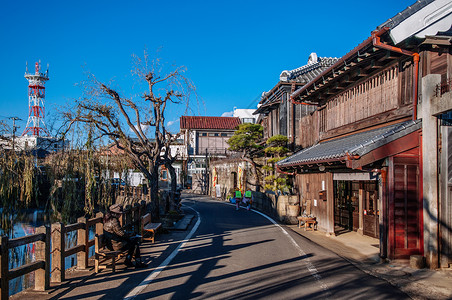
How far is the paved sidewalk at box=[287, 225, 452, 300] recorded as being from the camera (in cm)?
664

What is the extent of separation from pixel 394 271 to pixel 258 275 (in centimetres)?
337

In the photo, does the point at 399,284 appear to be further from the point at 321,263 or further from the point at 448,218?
the point at 448,218

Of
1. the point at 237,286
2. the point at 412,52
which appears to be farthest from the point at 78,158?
the point at 412,52

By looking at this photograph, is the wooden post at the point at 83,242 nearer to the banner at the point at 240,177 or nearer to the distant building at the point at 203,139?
the banner at the point at 240,177

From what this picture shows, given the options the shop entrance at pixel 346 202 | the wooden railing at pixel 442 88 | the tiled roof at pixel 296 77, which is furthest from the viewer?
the tiled roof at pixel 296 77

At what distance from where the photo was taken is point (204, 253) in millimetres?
9617

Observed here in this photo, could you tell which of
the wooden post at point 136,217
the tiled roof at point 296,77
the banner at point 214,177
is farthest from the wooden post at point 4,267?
the banner at point 214,177

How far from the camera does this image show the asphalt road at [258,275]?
6.25 m

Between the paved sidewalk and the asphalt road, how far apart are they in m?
→ 0.37

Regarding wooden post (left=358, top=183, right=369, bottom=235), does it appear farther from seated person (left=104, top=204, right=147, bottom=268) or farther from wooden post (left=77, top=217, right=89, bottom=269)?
wooden post (left=77, top=217, right=89, bottom=269)

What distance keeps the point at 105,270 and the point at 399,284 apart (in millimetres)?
6488

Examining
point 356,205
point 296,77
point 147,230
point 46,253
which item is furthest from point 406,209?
point 296,77

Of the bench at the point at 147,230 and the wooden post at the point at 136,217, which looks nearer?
the bench at the point at 147,230

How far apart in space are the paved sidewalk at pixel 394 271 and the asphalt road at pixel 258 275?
370mm
